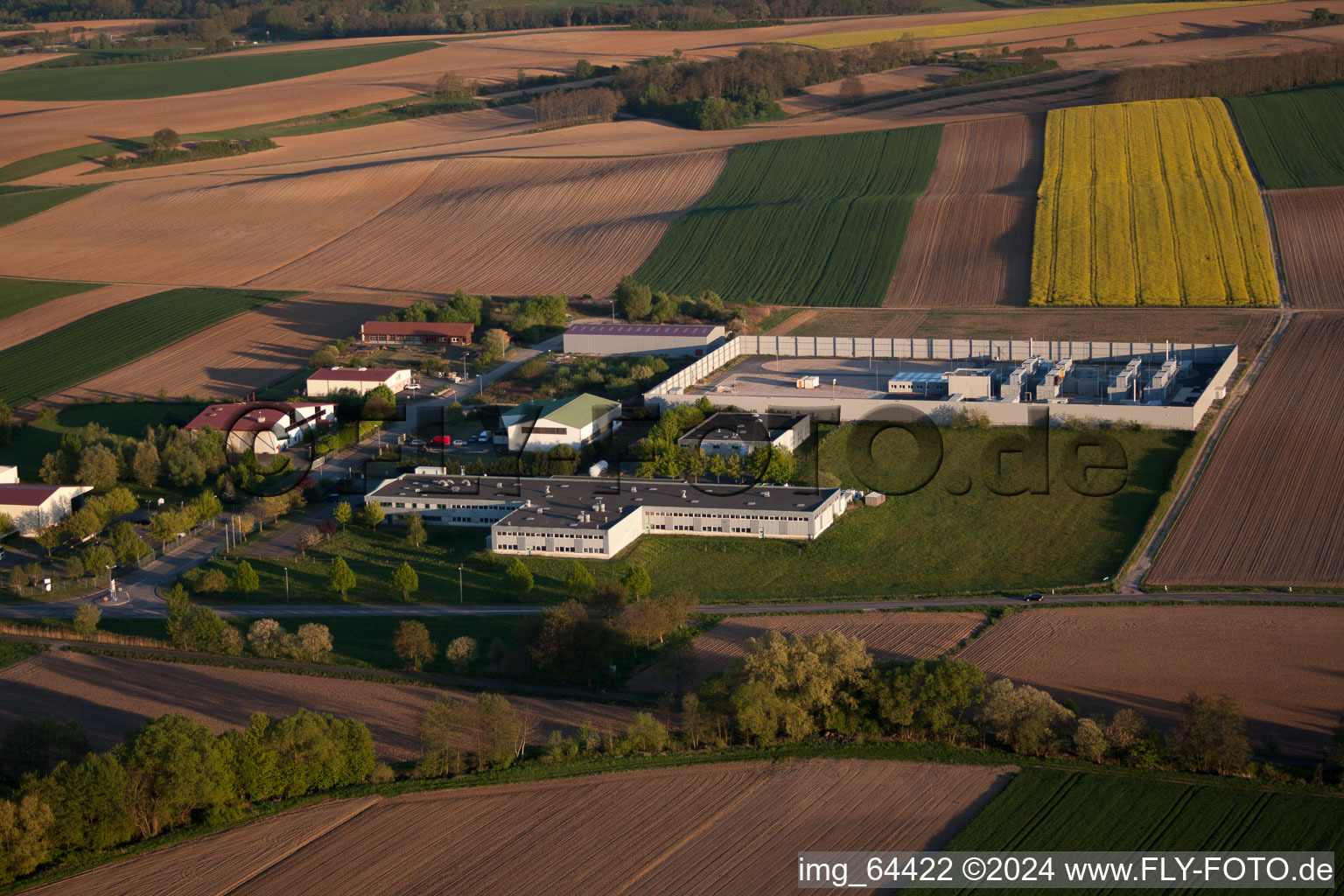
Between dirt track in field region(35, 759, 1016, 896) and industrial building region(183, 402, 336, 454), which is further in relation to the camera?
industrial building region(183, 402, 336, 454)

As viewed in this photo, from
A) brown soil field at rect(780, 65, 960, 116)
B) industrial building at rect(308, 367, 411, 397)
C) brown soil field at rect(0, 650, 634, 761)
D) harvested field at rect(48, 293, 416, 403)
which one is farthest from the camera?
brown soil field at rect(780, 65, 960, 116)

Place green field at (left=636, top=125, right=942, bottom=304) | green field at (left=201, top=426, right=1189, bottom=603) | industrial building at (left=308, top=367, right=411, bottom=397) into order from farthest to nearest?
green field at (left=636, top=125, right=942, bottom=304)
industrial building at (left=308, top=367, right=411, bottom=397)
green field at (left=201, top=426, right=1189, bottom=603)

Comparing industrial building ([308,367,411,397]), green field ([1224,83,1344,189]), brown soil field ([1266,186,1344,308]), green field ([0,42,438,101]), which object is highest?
green field ([0,42,438,101])

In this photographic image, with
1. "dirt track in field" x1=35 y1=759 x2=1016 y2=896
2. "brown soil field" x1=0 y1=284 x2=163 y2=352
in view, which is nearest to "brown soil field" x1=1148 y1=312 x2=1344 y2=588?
"dirt track in field" x1=35 y1=759 x2=1016 y2=896

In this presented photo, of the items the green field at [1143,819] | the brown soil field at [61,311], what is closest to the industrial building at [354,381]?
the brown soil field at [61,311]

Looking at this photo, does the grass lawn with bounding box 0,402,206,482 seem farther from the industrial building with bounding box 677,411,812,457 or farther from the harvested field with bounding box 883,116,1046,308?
the harvested field with bounding box 883,116,1046,308
